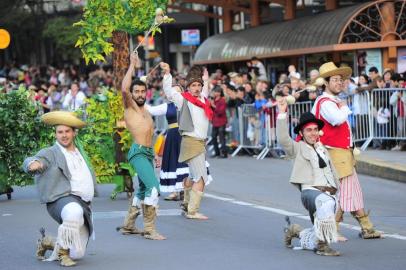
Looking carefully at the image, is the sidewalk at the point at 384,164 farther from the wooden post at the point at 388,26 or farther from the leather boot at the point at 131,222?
the leather boot at the point at 131,222

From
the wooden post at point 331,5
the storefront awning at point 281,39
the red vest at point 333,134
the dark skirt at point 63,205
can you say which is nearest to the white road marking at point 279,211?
the red vest at point 333,134

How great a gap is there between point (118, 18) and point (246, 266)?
6761 millimetres

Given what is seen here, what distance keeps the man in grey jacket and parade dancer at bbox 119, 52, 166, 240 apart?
4.86 feet

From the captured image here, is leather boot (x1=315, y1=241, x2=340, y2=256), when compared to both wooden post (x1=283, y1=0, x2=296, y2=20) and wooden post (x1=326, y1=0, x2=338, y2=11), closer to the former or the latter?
wooden post (x1=326, y1=0, x2=338, y2=11)

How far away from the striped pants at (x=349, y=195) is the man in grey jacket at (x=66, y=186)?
2609 millimetres

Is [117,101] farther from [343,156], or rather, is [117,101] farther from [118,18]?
[343,156]

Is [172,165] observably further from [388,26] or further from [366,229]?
[388,26]

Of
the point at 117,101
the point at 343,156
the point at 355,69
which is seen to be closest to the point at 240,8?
the point at 355,69

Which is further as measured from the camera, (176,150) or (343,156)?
(176,150)

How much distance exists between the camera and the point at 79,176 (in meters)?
10.5

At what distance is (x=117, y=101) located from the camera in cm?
1664

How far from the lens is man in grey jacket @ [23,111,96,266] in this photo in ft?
33.5

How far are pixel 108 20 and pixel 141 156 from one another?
4.37m

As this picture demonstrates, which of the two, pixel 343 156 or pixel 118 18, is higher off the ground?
pixel 118 18
